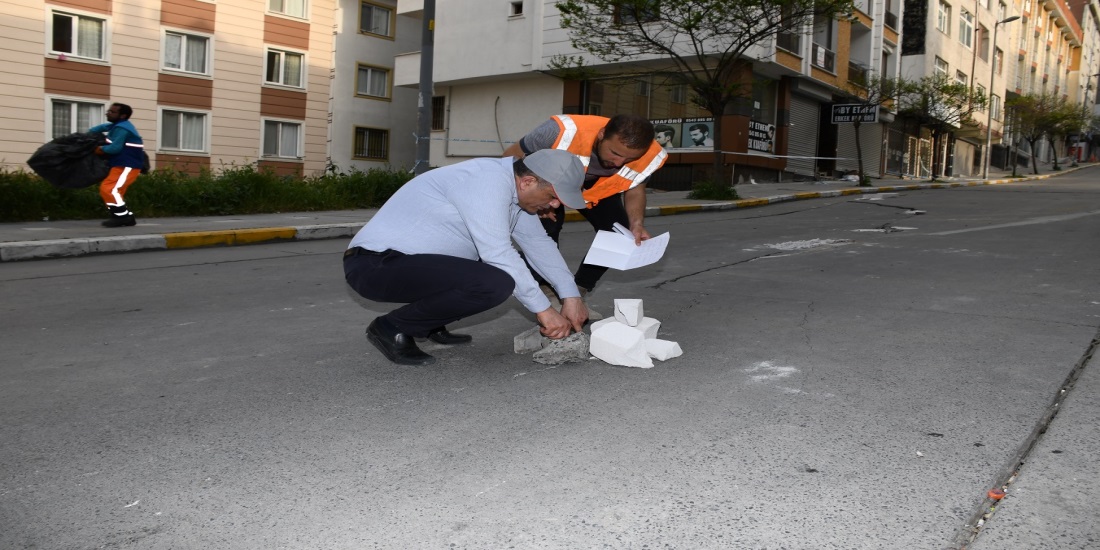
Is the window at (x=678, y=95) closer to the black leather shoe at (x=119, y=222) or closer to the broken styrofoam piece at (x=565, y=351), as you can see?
the black leather shoe at (x=119, y=222)

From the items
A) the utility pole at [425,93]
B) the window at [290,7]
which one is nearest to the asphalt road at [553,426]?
the utility pole at [425,93]

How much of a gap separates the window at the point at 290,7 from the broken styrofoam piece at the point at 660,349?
91.6 ft

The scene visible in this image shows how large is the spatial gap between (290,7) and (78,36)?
284 inches

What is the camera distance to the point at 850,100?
31.1 metres

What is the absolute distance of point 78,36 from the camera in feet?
81.4

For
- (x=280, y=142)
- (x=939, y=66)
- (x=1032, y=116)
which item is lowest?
(x=280, y=142)

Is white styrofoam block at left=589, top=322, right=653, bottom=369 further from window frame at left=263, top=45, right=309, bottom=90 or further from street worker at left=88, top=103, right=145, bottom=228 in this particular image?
window frame at left=263, top=45, right=309, bottom=90

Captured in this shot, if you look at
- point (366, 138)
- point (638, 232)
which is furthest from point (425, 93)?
point (366, 138)

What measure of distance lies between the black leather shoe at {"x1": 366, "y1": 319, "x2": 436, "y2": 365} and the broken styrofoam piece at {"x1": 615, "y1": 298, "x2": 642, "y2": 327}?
1101 mm

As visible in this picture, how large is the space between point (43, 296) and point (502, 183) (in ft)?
15.6

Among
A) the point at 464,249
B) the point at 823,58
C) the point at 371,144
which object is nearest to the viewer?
the point at 464,249

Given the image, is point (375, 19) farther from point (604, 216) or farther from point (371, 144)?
point (604, 216)

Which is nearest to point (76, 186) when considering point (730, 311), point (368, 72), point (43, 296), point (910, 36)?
point (43, 296)

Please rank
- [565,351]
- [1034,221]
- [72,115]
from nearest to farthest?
[565,351] < [1034,221] < [72,115]
